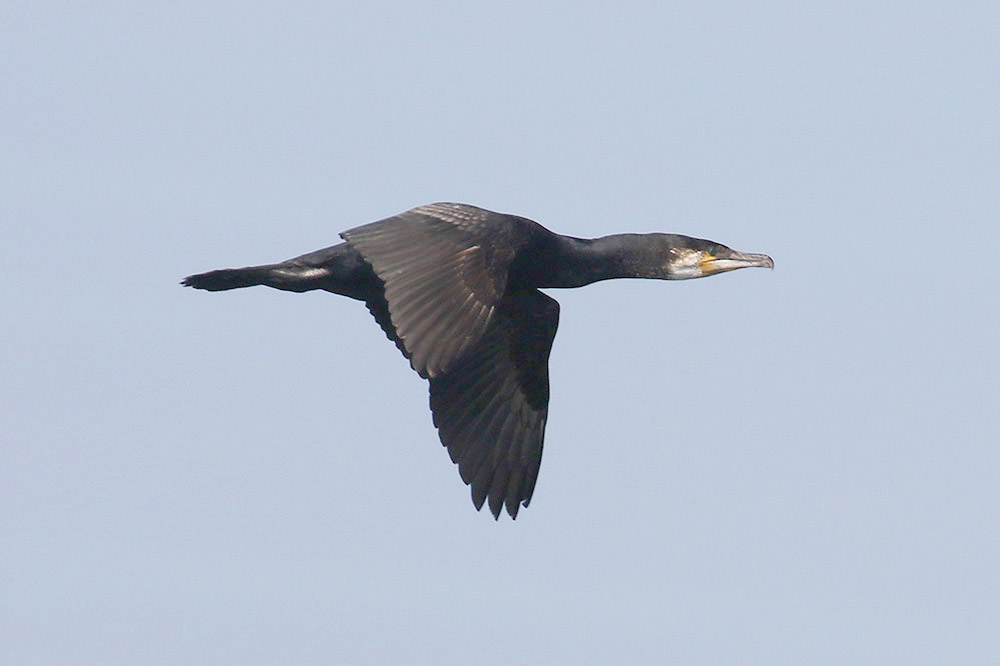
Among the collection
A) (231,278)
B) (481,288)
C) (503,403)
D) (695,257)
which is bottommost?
(503,403)

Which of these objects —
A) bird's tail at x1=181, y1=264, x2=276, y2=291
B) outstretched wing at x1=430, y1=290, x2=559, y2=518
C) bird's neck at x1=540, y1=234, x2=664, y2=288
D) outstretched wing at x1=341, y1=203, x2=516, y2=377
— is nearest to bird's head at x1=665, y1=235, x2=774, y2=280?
bird's neck at x1=540, y1=234, x2=664, y2=288

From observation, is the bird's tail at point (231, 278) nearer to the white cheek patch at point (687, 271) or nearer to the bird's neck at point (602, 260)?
the bird's neck at point (602, 260)

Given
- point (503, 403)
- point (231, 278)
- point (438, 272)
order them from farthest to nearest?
point (503, 403) → point (231, 278) → point (438, 272)

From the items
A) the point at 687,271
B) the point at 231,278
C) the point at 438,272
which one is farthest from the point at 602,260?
the point at 231,278

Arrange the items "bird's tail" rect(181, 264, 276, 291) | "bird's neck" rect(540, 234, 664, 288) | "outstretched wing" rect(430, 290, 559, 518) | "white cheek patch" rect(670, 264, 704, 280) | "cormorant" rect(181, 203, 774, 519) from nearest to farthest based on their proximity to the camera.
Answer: "cormorant" rect(181, 203, 774, 519) → "bird's tail" rect(181, 264, 276, 291) → "bird's neck" rect(540, 234, 664, 288) → "white cheek patch" rect(670, 264, 704, 280) → "outstretched wing" rect(430, 290, 559, 518)

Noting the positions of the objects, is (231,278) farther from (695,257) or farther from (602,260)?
(695,257)

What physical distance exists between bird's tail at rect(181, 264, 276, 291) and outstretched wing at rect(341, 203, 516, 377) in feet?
4.13

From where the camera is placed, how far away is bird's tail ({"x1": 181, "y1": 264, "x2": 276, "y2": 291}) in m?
12.9

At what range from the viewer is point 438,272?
11641 mm

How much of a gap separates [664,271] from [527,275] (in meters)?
1.06

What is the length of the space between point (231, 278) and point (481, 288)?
87.5 inches

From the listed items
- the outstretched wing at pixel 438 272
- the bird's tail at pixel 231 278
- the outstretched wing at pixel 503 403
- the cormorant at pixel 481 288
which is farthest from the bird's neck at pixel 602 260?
the bird's tail at pixel 231 278

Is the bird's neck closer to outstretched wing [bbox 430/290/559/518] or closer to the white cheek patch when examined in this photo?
the white cheek patch

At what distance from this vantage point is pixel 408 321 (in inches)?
443
